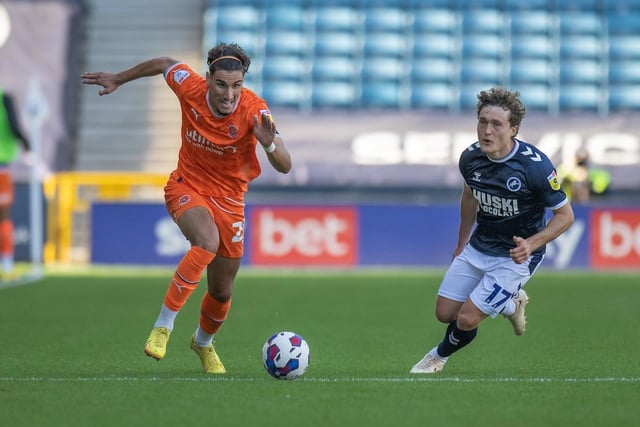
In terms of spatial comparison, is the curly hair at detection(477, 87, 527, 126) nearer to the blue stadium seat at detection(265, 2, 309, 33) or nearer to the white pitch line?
the white pitch line

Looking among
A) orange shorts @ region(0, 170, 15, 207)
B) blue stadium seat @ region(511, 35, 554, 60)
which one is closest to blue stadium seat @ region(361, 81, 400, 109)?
blue stadium seat @ region(511, 35, 554, 60)

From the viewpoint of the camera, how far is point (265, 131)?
648 cm

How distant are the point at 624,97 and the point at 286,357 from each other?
724 inches

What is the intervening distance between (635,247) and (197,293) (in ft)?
26.3

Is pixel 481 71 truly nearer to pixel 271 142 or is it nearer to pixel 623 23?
pixel 623 23

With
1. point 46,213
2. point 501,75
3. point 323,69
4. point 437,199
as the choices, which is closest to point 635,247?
point 437,199

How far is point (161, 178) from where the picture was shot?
2047cm

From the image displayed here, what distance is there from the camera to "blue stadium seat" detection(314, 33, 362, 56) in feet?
76.5

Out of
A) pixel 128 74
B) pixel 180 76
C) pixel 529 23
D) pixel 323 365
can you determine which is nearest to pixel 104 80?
pixel 128 74

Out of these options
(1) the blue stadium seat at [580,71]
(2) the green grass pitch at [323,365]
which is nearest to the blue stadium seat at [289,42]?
(1) the blue stadium seat at [580,71]

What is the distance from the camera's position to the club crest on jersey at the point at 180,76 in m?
7.20

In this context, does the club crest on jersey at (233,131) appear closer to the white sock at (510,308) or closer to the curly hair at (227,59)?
the curly hair at (227,59)

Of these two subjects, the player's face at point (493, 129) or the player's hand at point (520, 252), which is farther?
the player's face at point (493, 129)

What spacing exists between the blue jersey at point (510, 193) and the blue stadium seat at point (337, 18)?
16487mm
